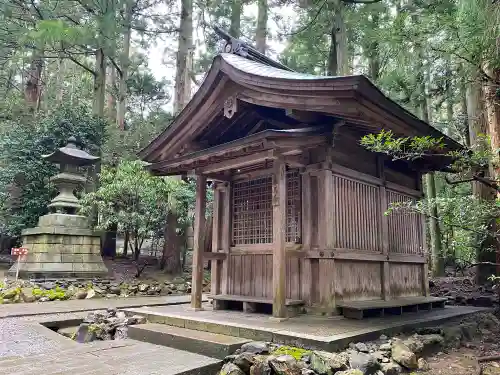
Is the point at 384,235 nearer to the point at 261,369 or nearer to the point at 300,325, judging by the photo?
the point at 300,325

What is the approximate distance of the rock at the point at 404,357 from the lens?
4.28 meters

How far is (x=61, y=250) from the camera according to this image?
38.0ft

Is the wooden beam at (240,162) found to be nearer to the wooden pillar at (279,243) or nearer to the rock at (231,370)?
the wooden pillar at (279,243)

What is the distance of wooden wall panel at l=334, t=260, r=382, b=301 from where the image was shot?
6.15m

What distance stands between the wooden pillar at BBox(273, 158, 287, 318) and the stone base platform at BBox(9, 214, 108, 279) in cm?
820

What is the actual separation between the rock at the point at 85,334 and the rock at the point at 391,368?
4243 mm

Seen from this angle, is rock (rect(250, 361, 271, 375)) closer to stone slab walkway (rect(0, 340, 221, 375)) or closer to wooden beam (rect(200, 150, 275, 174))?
stone slab walkway (rect(0, 340, 221, 375))

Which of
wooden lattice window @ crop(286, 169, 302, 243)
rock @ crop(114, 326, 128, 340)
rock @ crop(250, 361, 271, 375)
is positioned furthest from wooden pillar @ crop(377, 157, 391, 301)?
rock @ crop(114, 326, 128, 340)

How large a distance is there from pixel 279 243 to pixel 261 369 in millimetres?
2036

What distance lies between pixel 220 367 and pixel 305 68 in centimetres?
1528

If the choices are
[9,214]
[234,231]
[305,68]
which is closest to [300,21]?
[305,68]

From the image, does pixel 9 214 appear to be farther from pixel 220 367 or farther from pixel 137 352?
pixel 220 367

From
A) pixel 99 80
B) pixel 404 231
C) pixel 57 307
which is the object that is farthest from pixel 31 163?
pixel 404 231

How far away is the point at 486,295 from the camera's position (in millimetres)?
8922
